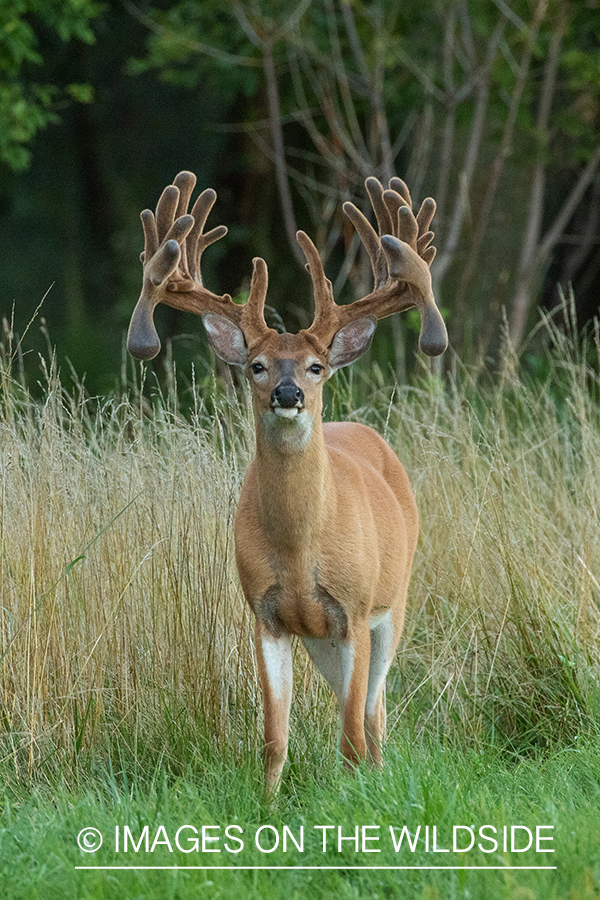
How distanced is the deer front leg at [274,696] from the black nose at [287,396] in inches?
29.2

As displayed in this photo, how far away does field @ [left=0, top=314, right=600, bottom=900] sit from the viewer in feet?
10.8

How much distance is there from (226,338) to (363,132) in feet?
33.4

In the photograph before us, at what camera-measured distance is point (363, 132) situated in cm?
1355

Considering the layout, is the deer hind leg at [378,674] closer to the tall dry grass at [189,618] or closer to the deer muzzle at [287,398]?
the tall dry grass at [189,618]

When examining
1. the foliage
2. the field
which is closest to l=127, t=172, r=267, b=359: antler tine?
the field

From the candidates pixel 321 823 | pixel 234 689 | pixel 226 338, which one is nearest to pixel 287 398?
pixel 226 338

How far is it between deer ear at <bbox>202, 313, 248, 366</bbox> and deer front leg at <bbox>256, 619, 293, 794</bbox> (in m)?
0.86

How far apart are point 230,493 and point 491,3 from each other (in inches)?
300

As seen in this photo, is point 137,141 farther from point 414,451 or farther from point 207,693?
point 207,693

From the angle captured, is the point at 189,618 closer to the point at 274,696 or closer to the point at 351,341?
the point at 274,696

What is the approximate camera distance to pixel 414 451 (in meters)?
6.05

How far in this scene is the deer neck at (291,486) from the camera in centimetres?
379

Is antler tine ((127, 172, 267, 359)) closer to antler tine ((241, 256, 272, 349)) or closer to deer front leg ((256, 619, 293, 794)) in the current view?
antler tine ((241, 256, 272, 349))

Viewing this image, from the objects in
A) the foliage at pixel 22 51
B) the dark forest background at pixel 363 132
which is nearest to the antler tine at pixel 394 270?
the dark forest background at pixel 363 132
